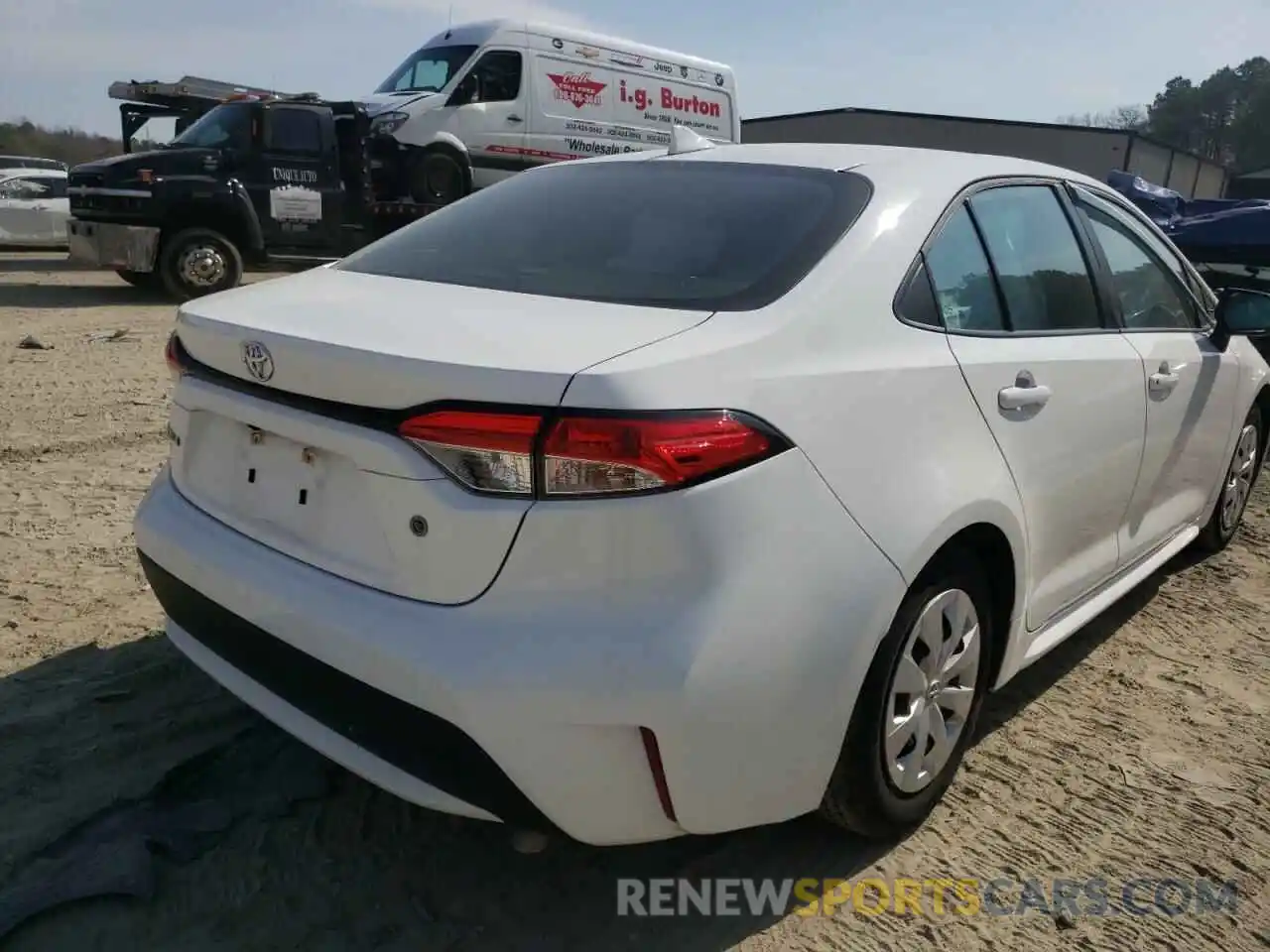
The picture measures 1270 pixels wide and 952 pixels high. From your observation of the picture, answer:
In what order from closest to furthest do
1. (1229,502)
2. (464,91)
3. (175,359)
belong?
(175,359)
(1229,502)
(464,91)

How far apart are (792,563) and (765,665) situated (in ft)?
0.62

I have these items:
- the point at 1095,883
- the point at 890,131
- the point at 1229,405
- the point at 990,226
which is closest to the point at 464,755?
the point at 1095,883

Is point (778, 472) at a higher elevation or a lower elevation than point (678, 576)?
higher

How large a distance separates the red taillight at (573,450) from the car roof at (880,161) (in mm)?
1094

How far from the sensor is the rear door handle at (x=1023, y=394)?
8.08ft

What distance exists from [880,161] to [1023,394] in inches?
27.6

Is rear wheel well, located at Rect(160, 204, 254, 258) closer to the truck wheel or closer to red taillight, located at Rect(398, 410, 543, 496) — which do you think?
the truck wheel

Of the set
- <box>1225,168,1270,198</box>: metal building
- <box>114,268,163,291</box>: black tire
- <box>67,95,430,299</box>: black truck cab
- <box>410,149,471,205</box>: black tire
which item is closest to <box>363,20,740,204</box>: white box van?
<box>410,149,471,205</box>: black tire

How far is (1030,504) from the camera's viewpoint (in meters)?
2.54

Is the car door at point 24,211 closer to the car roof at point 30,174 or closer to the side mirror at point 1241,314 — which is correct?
the car roof at point 30,174

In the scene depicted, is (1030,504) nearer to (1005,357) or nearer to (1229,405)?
(1005,357)

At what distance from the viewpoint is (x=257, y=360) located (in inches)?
81.4

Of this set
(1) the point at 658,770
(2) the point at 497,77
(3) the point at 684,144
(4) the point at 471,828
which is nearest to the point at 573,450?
(1) the point at 658,770

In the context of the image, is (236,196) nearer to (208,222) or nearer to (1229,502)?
(208,222)
